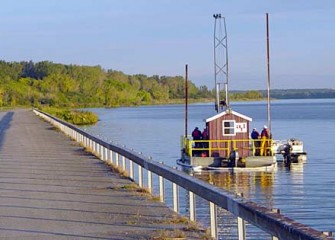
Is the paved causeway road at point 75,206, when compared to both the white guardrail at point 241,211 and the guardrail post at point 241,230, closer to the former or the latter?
the white guardrail at point 241,211

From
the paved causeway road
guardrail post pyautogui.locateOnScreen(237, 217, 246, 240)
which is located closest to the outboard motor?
the paved causeway road

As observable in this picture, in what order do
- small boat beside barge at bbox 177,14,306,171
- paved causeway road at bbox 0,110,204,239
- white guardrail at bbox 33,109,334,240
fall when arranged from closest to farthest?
white guardrail at bbox 33,109,334,240
paved causeway road at bbox 0,110,204,239
small boat beside barge at bbox 177,14,306,171

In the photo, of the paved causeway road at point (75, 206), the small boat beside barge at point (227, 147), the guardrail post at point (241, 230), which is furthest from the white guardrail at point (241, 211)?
the small boat beside barge at point (227, 147)

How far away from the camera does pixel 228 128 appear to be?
41625 mm

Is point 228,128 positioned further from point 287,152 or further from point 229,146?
point 287,152

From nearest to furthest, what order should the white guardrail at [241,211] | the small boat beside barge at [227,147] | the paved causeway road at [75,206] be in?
the white guardrail at [241,211]
the paved causeway road at [75,206]
the small boat beside barge at [227,147]

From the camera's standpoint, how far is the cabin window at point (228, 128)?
41.5 meters

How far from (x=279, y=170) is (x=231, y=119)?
4224 mm

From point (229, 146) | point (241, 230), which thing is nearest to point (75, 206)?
point (241, 230)

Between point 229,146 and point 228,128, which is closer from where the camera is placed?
point 228,128

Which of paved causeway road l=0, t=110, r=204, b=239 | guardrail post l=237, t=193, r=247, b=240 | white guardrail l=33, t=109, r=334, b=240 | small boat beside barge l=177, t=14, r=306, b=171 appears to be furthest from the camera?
small boat beside barge l=177, t=14, r=306, b=171

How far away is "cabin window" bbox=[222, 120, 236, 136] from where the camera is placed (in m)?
41.5

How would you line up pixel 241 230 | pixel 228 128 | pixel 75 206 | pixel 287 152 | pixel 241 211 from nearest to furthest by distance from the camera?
pixel 241 211 → pixel 241 230 → pixel 75 206 → pixel 228 128 → pixel 287 152

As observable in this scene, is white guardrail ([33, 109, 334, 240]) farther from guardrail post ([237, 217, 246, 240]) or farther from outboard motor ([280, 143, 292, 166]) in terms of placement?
outboard motor ([280, 143, 292, 166])
